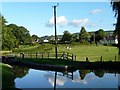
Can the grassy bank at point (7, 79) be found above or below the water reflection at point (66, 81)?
above

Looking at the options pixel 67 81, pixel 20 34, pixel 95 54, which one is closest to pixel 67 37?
pixel 20 34

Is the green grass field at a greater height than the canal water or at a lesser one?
greater

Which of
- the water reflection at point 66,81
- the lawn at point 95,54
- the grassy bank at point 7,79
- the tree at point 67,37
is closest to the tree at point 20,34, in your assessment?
the tree at point 67,37

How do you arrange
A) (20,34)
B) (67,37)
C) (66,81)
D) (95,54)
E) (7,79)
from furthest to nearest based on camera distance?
1. (67,37)
2. (20,34)
3. (95,54)
4. (66,81)
5. (7,79)

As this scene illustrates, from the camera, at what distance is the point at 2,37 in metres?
67.6

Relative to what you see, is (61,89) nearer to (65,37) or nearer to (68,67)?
(68,67)

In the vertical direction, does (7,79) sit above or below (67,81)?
above

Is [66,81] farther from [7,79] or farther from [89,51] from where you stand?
[89,51]

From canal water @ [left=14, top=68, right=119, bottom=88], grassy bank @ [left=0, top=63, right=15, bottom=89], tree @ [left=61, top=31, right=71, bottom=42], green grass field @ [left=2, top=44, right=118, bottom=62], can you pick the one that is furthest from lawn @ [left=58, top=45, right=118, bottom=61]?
tree @ [left=61, top=31, right=71, bottom=42]

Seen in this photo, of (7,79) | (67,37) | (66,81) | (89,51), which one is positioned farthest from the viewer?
(67,37)

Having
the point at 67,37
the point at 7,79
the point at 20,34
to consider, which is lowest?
the point at 7,79

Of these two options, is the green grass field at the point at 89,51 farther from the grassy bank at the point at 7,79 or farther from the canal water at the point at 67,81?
the grassy bank at the point at 7,79

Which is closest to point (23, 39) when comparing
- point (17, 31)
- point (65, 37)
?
point (17, 31)

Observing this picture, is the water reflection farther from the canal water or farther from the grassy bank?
the grassy bank
